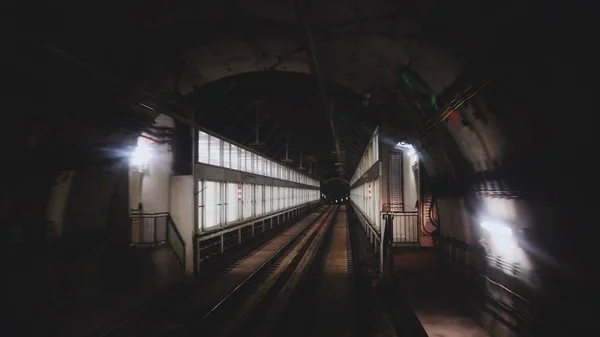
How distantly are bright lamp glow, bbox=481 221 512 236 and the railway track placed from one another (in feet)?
8.83

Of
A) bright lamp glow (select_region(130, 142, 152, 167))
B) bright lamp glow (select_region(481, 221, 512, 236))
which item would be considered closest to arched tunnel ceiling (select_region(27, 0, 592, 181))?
bright lamp glow (select_region(481, 221, 512, 236))

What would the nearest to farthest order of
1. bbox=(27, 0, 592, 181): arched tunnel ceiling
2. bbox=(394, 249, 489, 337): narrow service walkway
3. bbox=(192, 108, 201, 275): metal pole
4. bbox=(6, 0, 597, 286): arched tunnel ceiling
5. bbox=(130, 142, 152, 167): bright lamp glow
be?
bbox=(6, 0, 597, 286): arched tunnel ceiling
bbox=(27, 0, 592, 181): arched tunnel ceiling
bbox=(394, 249, 489, 337): narrow service walkway
bbox=(130, 142, 152, 167): bright lamp glow
bbox=(192, 108, 201, 275): metal pole

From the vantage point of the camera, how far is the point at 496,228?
5.79 m

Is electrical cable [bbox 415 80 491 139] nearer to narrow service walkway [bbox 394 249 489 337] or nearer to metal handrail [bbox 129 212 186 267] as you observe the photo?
narrow service walkway [bbox 394 249 489 337]

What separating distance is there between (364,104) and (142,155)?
6.14 metres

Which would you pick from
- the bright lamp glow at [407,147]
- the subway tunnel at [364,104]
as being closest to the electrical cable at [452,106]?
the subway tunnel at [364,104]

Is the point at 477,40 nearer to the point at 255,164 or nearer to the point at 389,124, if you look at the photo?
the point at 389,124

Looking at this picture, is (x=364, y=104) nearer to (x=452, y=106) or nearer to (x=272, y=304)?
(x=452, y=106)

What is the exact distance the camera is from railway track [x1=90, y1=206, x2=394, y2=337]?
277 inches

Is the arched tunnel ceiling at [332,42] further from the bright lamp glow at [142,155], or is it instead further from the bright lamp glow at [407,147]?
the bright lamp glow at [407,147]

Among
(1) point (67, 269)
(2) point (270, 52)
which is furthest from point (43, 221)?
(2) point (270, 52)

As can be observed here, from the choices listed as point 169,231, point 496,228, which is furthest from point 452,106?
point 169,231

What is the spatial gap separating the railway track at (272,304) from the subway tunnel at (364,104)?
1.00 metres

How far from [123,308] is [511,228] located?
700cm
